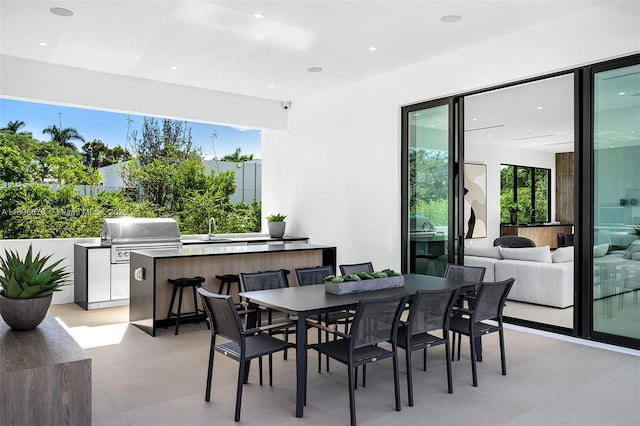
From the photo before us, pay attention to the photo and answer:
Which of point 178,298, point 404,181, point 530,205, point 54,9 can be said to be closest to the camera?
point 54,9

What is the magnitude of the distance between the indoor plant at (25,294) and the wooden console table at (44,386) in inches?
12.6

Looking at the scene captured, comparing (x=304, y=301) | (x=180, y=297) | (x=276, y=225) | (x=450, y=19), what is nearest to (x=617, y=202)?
(x=450, y=19)

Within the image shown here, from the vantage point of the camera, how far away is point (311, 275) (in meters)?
4.55

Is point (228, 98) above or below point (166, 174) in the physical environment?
above

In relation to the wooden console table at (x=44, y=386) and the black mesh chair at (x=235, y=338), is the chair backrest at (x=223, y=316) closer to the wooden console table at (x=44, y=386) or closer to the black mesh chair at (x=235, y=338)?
the black mesh chair at (x=235, y=338)

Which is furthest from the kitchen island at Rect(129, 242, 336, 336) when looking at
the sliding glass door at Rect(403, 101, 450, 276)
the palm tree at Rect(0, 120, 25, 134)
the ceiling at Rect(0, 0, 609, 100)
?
the palm tree at Rect(0, 120, 25, 134)

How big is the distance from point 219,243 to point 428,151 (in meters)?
3.43

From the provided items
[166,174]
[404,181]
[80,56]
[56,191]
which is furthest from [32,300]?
[166,174]

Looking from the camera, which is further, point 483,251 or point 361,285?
point 483,251

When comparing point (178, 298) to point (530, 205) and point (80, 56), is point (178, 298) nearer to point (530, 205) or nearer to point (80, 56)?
point (80, 56)

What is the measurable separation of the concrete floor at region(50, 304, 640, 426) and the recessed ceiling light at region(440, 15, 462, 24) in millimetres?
3158

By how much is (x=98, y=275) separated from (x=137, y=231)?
0.77 meters

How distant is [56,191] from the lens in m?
8.48

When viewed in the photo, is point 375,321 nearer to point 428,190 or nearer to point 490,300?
point 490,300
